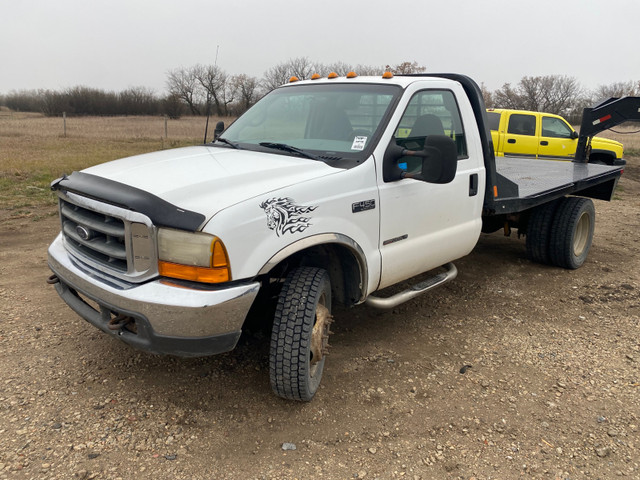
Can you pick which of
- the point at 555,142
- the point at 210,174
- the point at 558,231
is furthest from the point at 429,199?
the point at 555,142

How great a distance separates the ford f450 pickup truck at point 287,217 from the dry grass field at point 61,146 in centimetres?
354

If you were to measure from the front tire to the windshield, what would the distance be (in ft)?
2.91

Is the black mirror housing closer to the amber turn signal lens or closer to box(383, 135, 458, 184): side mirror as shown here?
box(383, 135, 458, 184): side mirror

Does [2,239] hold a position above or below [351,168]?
below

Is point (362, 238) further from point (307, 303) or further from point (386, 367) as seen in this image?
point (386, 367)

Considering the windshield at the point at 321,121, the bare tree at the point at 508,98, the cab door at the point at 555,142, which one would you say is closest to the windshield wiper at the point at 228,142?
the windshield at the point at 321,121

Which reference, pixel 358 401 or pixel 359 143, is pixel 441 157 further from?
pixel 358 401

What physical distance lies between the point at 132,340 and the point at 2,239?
4992mm

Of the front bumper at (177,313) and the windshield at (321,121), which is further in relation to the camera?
the windshield at (321,121)

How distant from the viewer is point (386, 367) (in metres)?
3.62

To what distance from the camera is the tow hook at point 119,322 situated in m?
2.67

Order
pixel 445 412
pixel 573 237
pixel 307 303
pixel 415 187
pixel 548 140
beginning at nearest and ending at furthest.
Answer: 1. pixel 307 303
2. pixel 445 412
3. pixel 415 187
4. pixel 573 237
5. pixel 548 140

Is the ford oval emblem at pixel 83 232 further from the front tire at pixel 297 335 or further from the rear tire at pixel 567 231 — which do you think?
the rear tire at pixel 567 231

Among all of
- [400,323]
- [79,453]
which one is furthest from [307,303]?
[400,323]
